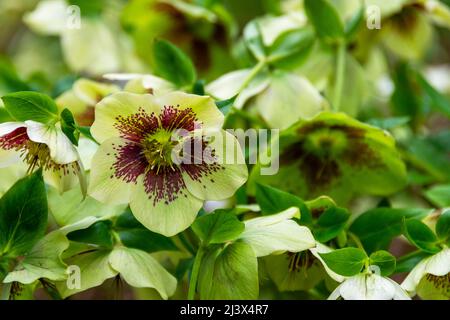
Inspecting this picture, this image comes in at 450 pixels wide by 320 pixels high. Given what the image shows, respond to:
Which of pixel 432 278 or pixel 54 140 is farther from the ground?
pixel 54 140

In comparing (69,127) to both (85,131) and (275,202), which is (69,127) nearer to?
(85,131)

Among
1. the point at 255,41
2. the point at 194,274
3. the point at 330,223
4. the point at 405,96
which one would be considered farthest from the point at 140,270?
the point at 405,96

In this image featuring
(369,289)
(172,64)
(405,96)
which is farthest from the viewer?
(405,96)

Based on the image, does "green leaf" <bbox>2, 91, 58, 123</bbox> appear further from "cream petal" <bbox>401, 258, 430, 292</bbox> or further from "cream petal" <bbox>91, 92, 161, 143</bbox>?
"cream petal" <bbox>401, 258, 430, 292</bbox>

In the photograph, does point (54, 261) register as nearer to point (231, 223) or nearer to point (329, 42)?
point (231, 223)

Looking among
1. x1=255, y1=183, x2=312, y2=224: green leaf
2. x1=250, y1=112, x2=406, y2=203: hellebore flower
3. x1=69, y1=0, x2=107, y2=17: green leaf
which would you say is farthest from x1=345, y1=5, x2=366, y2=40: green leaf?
x1=69, y1=0, x2=107, y2=17: green leaf

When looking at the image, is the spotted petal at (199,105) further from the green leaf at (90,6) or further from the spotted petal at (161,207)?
the green leaf at (90,6)
